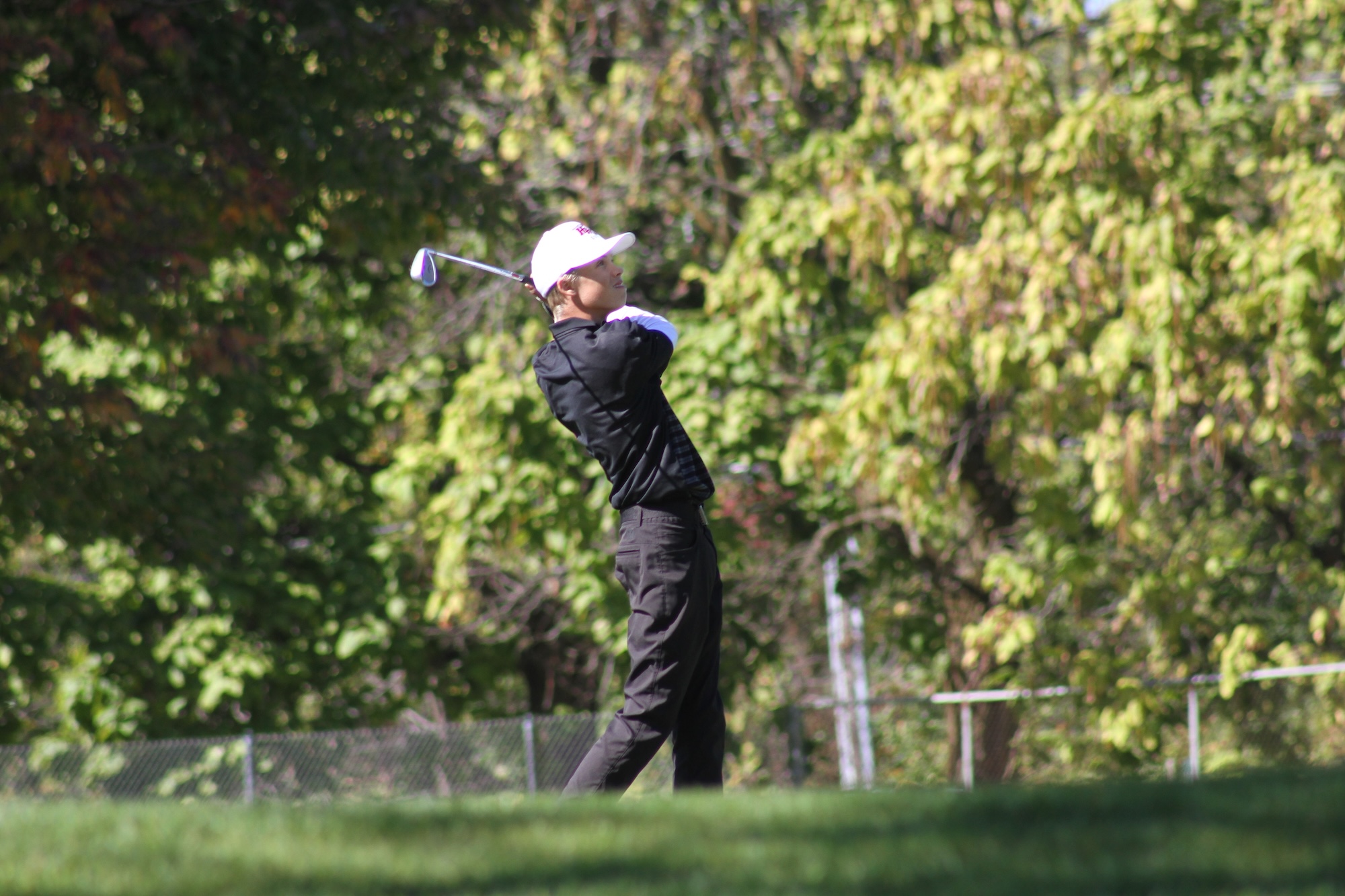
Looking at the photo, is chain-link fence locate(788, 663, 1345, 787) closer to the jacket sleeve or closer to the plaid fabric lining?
the plaid fabric lining

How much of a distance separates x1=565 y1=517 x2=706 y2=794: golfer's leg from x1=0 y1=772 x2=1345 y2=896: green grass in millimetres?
1223

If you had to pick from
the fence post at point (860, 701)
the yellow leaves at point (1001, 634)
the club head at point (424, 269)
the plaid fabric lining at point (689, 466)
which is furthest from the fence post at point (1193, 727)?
the club head at point (424, 269)

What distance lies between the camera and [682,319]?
1178 cm

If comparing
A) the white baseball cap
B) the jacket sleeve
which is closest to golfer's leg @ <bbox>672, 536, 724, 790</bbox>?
the jacket sleeve

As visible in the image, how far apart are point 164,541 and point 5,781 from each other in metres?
2.09

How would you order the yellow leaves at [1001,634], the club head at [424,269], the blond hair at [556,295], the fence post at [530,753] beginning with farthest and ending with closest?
the fence post at [530,753] → the yellow leaves at [1001,634] → the club head at [424,269] → the blond hair at [556,295]

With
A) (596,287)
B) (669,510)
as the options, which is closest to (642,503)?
(669,510)

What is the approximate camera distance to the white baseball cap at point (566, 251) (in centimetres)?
489

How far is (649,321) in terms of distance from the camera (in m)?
4.88

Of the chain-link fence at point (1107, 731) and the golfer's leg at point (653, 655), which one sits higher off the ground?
the golfer's leg at point (653, 655)

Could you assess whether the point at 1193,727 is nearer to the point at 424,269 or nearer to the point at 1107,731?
the point at 1107,731

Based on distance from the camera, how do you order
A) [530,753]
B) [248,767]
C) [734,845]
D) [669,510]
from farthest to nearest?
[530,753], [248,767], [669,510], [734,845]

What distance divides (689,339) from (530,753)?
11.2ft

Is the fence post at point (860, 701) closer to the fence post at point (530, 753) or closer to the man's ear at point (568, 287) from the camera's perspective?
the fence post at point (530, 753)
